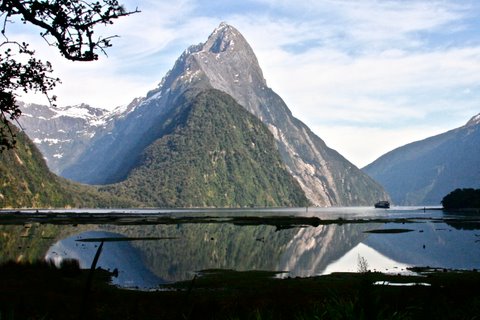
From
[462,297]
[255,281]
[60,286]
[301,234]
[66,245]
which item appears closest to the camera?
[462,297]

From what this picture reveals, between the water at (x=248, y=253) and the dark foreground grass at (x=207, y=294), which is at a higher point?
the dark foreground grass at (x=207, y=294)

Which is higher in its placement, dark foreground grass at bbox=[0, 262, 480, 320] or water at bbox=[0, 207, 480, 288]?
dark foreground grass at bbox=[0, 262, 480, 320]

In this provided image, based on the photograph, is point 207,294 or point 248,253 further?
point 248,253

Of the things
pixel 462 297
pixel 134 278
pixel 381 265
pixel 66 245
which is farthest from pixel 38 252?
pixel 462 297

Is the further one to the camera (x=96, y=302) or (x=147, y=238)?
(x=147, y=238)

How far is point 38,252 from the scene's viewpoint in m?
76.1

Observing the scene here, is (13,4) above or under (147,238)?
above

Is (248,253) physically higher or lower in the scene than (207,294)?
lower

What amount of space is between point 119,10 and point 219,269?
4530 centimetres

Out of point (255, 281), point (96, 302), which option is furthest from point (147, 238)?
point (96, 302)

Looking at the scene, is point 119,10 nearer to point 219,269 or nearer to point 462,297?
point 462,297

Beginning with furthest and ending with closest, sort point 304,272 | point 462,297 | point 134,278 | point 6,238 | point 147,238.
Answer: point 147,238, point 6,238, point 304,272, point 134,278, point 462,297

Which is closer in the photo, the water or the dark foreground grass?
the dark foreground grass

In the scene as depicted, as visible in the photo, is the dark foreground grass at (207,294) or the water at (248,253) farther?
the water at (248,253)
